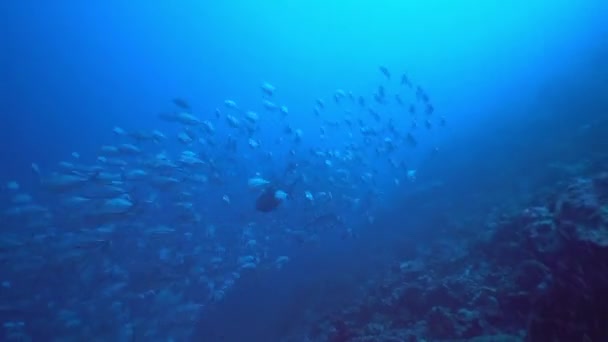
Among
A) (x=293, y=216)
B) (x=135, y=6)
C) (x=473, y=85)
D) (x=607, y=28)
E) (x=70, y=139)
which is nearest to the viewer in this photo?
(x=293, y=216)

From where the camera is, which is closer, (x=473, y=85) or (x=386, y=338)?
(x=386, y=338)

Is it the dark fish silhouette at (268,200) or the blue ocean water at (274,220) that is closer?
the dark fish silhouette at (268,200)

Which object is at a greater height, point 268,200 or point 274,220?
point 274,220

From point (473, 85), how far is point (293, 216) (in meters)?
47.5

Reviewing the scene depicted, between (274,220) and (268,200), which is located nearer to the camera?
(268,200)

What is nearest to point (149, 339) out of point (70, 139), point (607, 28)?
point (607, 28)

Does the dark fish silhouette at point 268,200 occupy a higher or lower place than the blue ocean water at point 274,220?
lower

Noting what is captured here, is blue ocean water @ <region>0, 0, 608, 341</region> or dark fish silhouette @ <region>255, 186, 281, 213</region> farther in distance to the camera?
blue ocean water @ <region>0, 0, 608, 341</region>

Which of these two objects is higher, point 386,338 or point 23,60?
point 23,60

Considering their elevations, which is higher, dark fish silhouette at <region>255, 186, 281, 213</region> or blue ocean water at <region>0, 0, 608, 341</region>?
blue ocean water at <region>0, 0, 608, 341</region>

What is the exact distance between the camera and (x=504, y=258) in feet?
25.4

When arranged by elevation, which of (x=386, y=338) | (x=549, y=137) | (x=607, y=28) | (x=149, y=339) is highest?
(x=607, y=28)

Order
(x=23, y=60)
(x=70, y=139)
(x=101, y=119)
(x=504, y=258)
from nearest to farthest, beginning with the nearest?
(x=504, y=258) < (x=70, y=139) < (x=23, y=60) < (x=101, y=119)

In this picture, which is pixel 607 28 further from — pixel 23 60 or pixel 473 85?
pixel 23 60
